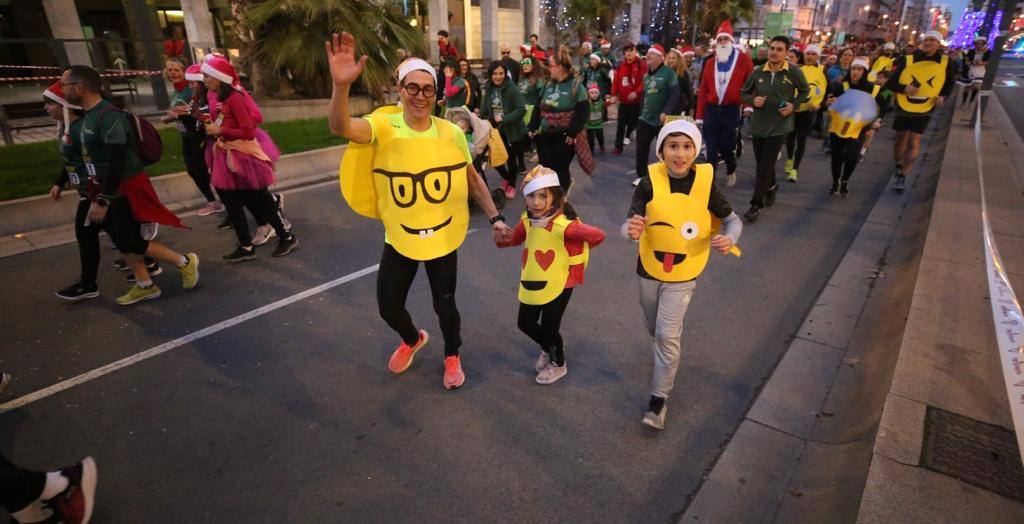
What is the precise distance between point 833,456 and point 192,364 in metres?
4.07

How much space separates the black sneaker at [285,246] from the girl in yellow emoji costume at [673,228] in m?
4.20

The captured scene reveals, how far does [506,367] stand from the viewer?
3.88 metres

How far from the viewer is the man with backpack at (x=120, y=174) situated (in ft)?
14.0

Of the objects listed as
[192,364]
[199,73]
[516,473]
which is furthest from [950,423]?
[199,73]

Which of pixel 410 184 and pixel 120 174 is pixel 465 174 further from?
pixel 120 174

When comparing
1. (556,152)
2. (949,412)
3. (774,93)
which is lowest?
(949,412)

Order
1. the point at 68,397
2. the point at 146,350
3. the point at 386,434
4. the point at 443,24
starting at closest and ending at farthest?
the point at 386,434, the point at 68,397, the point at 146,350, the point at 443,24

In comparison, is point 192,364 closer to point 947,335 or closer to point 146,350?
point 146,350

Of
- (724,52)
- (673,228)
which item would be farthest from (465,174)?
(724,52)

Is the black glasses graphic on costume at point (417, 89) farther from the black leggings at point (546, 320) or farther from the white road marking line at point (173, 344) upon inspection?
the white road marking line at point (173, 344)

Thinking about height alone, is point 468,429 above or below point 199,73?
below

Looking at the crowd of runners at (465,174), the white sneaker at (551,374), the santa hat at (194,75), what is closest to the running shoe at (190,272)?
the crowd of runners at (465,174)

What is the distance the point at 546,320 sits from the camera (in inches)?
137

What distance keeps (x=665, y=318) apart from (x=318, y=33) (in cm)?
1154
